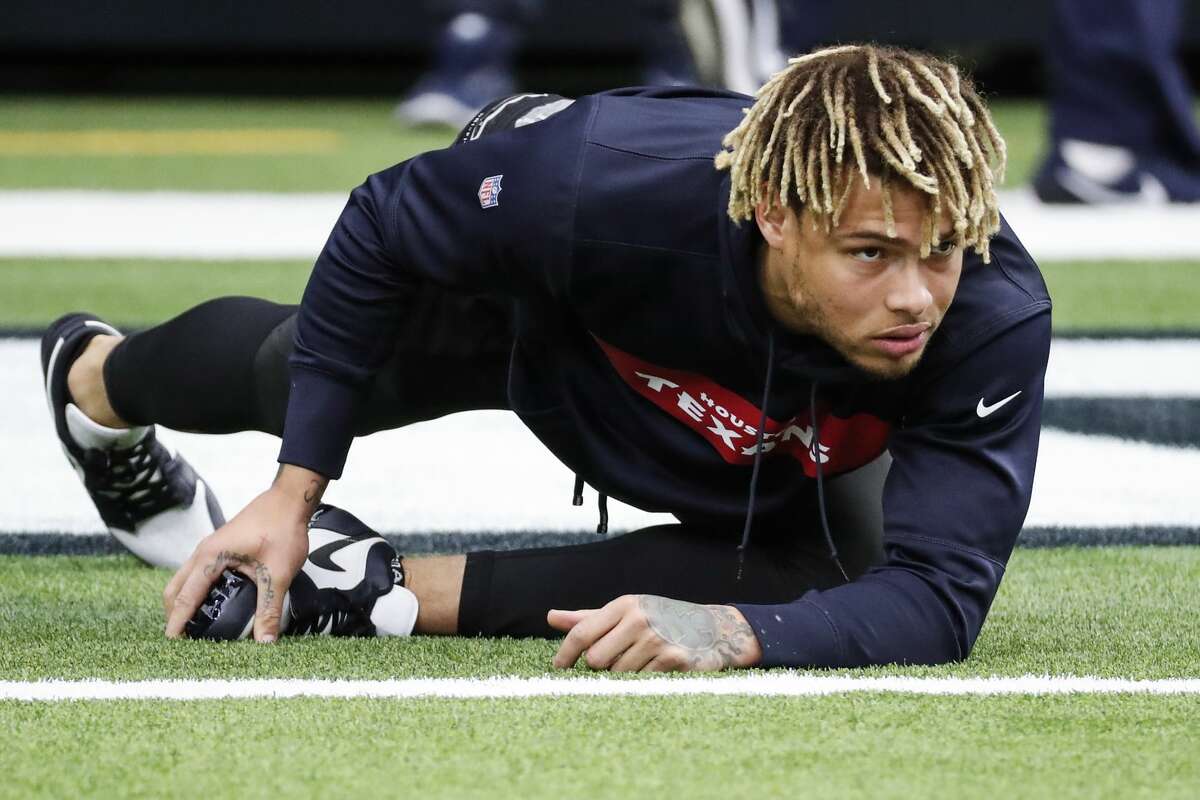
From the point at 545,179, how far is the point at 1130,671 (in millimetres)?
815

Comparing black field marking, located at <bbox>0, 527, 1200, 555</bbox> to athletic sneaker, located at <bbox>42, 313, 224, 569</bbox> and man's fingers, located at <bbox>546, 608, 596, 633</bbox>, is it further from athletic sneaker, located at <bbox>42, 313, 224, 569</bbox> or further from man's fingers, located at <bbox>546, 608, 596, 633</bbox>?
man's fingers, located at <bbox>546, 608, 596, 633</bbox>

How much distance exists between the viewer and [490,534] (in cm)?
323

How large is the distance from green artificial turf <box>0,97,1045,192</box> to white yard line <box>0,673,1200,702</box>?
5383 millimetres

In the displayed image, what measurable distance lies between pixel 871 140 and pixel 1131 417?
2.15 m

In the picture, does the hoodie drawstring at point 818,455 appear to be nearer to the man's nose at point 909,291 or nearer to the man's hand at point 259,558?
the man's nose at point 909,291

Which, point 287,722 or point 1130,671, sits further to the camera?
point 1130,671

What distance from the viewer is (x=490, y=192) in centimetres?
243

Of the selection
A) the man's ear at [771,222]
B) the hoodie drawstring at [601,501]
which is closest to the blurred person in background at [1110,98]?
the hoodie drawstring at [601,501]

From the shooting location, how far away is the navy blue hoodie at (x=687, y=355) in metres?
2.35

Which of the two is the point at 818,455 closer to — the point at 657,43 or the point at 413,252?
the point at 413,252

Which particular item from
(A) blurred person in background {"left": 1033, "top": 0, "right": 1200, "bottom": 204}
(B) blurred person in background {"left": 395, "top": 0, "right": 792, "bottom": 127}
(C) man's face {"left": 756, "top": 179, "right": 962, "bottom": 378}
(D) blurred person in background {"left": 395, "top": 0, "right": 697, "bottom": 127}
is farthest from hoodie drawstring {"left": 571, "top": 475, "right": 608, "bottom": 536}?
(D) blurred person in background {"left": 395, "top": 0, "right": 697, "bottom": 127}

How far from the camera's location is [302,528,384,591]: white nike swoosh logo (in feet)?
8.38

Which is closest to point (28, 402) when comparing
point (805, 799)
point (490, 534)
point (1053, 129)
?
point (490, 534)

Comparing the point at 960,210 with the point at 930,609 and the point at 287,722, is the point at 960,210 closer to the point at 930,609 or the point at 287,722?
the point at 930,609
